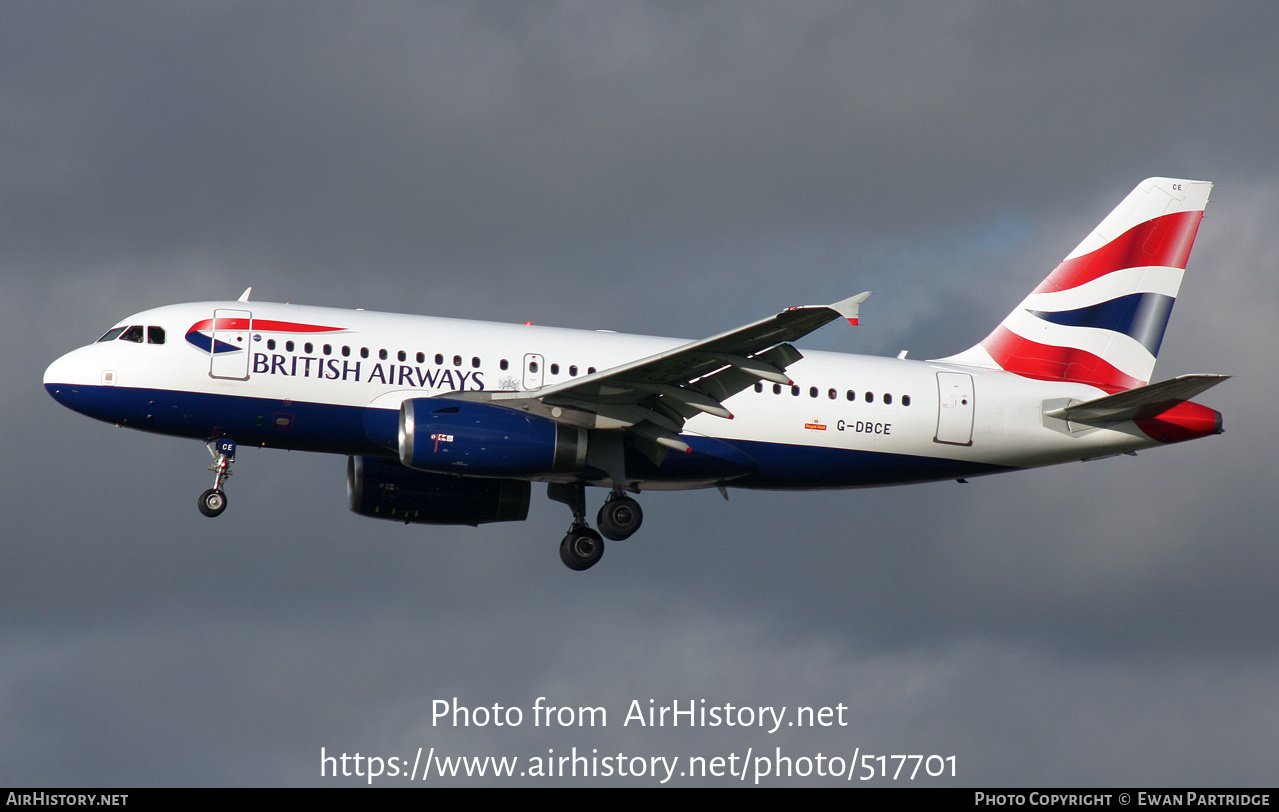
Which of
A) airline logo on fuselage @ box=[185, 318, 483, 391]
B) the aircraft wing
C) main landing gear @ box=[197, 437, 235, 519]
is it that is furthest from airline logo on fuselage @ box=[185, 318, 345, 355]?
the aircraft wing

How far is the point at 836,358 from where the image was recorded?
37062 millimetres

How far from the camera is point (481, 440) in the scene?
106 ft

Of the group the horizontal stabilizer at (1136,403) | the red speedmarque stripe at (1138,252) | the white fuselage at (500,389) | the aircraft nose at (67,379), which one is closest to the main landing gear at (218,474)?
the white fuselage at (500,389)

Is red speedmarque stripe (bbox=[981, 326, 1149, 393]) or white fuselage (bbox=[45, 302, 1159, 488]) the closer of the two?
white fuselage (bbox=[45, 302, 1159, 488])

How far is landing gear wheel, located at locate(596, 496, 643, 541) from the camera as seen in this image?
35562 mm

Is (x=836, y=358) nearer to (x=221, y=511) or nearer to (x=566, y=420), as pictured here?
(x=566, y=420)

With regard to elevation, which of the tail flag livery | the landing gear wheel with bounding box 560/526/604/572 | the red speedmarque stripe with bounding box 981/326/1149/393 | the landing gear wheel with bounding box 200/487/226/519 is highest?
the tail flag livery

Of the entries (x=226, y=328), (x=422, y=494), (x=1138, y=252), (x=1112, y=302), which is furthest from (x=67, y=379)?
(x=1138, y=252)

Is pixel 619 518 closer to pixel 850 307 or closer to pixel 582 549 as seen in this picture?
pixel 582 549

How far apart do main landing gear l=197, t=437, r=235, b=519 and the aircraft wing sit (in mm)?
5470

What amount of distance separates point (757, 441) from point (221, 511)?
12259mm

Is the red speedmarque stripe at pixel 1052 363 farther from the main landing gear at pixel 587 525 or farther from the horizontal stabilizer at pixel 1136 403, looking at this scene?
the main landing gear at pixel 587 525

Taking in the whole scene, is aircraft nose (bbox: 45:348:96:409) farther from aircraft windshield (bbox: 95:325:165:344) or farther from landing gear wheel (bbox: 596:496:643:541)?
landing gear wheel (bbox: 596:496:643:541)

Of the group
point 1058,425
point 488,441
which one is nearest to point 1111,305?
point 1058,425
